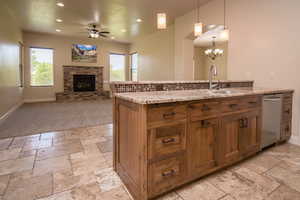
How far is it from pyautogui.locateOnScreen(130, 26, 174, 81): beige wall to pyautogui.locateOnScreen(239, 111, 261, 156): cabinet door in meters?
4.21

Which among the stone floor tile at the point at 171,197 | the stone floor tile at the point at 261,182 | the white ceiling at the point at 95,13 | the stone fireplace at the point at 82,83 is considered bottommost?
the stone floor tile at the point at 171,197

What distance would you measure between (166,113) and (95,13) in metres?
4.99

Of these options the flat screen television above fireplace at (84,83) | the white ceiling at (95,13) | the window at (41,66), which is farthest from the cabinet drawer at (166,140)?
the window at (41,66)

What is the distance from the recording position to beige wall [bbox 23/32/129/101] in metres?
7.26

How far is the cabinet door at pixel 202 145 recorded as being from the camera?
1623 millimetres

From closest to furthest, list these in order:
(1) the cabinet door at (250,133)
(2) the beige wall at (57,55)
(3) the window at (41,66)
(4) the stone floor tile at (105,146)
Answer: (1) the cabinet door at (250,133) → (4) the stone floor tile at (105,146) → (2) the beige wall at (57,55) → (3) the window at (41,66)

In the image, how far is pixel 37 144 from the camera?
107 inches

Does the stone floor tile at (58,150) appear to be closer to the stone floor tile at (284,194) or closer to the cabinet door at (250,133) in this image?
the cabinet door at (250,133)

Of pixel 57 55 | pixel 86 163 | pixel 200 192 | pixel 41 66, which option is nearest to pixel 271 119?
pixel 200 192

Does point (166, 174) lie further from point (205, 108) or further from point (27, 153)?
point (27, 153)

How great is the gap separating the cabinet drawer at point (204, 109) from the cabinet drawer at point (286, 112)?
170 centimetres

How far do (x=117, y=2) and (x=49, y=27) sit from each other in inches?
151

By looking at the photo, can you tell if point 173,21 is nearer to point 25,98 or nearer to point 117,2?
point 117,2

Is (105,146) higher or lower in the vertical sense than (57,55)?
lower
